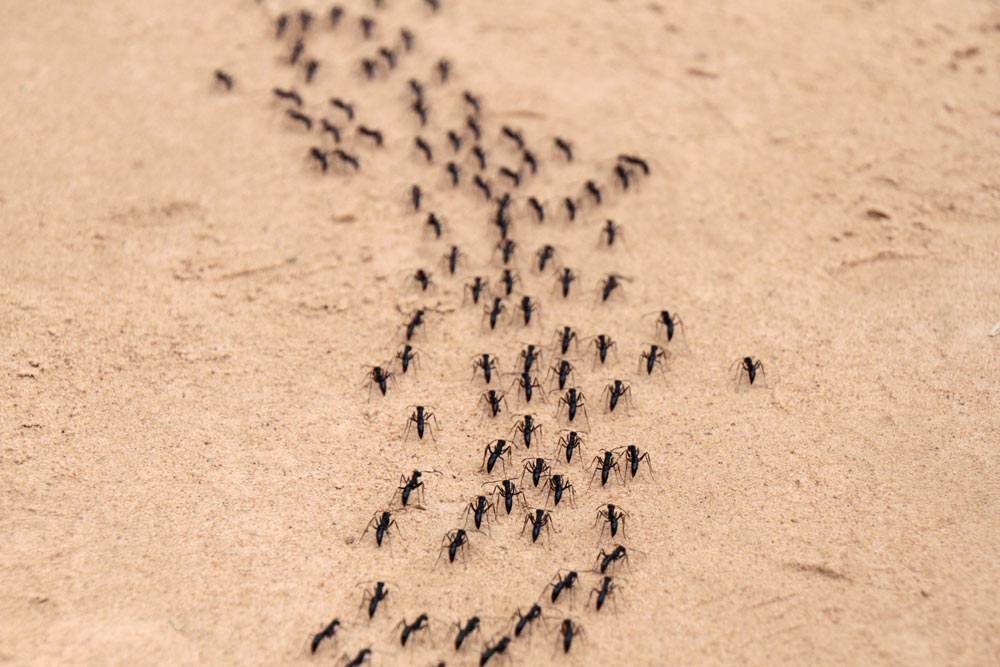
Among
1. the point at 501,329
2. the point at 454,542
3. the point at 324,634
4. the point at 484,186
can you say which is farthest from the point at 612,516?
the point at 484,186

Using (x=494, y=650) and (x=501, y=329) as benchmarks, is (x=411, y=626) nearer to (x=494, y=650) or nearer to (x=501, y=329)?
(x=494, y=650)

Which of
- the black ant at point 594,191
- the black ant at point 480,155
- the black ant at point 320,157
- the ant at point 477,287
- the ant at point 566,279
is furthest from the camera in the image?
the black ant at point 480,155

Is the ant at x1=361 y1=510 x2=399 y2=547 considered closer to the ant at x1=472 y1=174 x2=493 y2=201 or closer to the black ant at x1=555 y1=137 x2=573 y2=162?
the ant at x1=472 y1=174 x2=493 y2=201

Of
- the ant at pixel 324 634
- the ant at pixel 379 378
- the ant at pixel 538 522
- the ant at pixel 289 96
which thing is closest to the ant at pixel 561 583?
the ant at pixel 538 522

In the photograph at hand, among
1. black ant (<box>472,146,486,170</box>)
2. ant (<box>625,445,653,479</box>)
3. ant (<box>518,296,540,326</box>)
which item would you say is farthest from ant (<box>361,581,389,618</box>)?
black ant (<box>472,146,486,170</box>)

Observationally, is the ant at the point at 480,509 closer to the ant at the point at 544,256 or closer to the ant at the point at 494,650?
the ant at the point at 494,650
